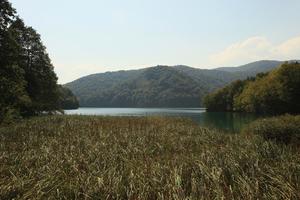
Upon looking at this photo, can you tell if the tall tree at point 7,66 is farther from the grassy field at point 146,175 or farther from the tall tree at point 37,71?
the tall tree at point 37,71

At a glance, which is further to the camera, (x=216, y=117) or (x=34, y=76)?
(x=216, y=117)

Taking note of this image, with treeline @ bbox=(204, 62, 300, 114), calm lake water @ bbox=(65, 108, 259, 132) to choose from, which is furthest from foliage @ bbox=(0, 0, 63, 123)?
treeline @ bbox=(204, 62, 300, 114)

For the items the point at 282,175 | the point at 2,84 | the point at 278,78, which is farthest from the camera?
the point at 278,78

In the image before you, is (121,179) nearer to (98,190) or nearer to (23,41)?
(98,190)

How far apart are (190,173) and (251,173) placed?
184 cm

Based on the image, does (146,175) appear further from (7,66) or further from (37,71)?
(37,71)

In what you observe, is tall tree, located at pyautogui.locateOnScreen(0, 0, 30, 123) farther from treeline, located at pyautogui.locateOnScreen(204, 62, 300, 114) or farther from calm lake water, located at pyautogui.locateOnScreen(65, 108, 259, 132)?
treeline, located at pyautogui.locateOnScreen(204, 62, 300, 114)

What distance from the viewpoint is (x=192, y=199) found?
311 inches

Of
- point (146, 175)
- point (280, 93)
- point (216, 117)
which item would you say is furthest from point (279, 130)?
point (216, 117)

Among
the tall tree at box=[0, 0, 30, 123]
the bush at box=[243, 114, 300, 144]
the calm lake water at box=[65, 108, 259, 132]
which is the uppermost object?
the tall tree at box=[0, 0, 30, 123]

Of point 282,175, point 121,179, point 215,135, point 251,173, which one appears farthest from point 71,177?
point 215,135

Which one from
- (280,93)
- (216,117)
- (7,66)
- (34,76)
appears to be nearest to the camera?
(7,66)

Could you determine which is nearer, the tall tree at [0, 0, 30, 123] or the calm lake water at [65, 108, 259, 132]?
the tall tree at [0, 0, 30, 123]

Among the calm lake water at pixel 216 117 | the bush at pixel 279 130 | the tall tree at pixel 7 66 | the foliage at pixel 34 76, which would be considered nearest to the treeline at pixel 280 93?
the calm lake water at pixel 216 117
